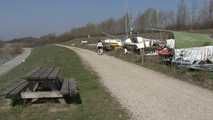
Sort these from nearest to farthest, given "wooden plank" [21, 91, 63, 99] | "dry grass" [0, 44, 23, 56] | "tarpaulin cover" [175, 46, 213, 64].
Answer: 1. "wooden plank" [21, 91, 63, 99]
2. "tarpaulin cover" [175, 46, 213, 64]
3. "dry grass" [0, 44, 23, 56]

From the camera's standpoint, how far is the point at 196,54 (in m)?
20.1

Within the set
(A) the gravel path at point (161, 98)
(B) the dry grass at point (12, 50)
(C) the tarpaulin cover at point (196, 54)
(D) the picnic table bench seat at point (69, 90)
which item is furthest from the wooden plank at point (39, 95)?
(B) the dry grass at point (12, 50)

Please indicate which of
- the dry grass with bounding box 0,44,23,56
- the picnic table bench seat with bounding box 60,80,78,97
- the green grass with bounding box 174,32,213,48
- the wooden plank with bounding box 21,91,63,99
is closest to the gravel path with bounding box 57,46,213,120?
the picnic table bench seat with bounding box 60,80,78,97

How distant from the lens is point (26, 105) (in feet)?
34.8

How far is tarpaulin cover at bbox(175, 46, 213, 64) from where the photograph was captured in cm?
1991

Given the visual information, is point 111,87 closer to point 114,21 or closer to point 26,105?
point 26,105

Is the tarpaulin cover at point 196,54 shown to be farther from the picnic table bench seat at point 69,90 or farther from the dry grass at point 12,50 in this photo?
the dry grass at point 12,50

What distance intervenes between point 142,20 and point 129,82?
86174mm

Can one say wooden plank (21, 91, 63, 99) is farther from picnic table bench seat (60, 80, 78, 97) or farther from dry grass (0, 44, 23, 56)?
dry grass (0, 44, 23, 56)

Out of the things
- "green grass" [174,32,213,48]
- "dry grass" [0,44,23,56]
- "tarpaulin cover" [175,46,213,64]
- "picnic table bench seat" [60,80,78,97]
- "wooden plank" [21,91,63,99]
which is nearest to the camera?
"picnic table bench seat" [60,80,78,97]

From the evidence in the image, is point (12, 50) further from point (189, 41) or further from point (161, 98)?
point (161, 98)

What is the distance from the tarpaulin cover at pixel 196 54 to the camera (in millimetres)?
19906

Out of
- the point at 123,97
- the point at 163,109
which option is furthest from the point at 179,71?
the point at 163,109

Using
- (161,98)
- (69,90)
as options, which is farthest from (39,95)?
(161,98)
